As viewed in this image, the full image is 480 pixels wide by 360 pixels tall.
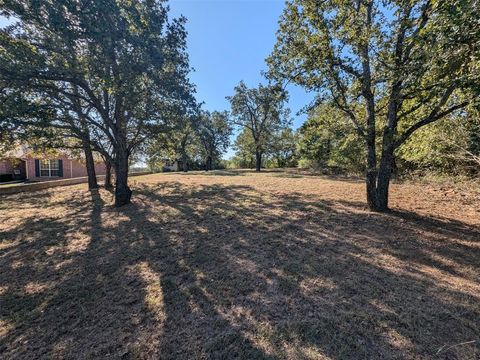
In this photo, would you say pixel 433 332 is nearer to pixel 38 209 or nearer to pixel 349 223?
pixel 349 223

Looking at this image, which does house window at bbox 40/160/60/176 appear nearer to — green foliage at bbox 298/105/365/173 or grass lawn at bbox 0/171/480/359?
grass lawn at bbox 0/171/480/359

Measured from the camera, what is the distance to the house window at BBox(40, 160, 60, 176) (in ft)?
64.4

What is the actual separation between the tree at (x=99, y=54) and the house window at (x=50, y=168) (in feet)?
53.3

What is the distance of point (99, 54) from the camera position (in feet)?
18.5

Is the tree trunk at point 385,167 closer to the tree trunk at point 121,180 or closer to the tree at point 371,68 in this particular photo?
the tree at point 371,68

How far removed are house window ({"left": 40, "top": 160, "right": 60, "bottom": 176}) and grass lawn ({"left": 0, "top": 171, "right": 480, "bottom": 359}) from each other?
692 inches

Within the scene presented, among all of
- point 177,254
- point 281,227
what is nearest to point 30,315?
point 177,254

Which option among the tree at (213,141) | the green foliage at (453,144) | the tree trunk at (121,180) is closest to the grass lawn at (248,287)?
the tree trunk at (121,180)

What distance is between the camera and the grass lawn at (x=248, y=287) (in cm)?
205

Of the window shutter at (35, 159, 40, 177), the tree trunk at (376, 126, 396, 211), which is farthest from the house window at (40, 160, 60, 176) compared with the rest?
the tree trunk at (376, 126, 396, 211)

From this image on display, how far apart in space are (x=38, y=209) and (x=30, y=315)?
6.78 metres

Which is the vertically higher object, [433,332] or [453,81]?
[453,81]

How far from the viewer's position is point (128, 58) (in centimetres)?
593

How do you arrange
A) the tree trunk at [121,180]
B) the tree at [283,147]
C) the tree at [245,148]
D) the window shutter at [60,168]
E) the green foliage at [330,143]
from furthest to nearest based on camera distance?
Answer: the tree at [245,148]
the tree at [283,147]
the window shutter at [60,168]
the tree trunk at [121,180]
the green foliage at [330,143]
